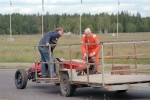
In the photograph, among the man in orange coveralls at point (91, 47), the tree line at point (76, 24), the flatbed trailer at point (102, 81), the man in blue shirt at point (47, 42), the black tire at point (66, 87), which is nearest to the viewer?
the flatbed trailer at point (102, 81)

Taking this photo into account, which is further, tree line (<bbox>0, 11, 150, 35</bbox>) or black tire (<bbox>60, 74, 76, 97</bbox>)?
tree line (<bbox>0, 11, 150, 35</bbox>)

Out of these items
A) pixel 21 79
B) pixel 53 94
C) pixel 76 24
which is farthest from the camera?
pixel 76 24

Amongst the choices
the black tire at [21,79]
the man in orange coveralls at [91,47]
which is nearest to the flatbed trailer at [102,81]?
the man in orange coveralls at [91,47]

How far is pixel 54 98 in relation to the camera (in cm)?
1505

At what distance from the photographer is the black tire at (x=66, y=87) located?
15047mm

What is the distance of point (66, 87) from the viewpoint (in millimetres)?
15289

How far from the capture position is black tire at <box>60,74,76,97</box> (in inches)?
592

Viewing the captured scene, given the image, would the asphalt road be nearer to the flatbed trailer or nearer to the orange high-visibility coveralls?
the flatbed trailer

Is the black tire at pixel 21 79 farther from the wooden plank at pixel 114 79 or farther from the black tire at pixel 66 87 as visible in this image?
the wooden plank at pixel 114 79

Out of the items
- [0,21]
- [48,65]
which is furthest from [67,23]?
[48,65]

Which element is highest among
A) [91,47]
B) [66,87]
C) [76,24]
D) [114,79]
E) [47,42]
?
[76,24]

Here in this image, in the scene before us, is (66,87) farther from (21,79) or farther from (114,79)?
(21,79)

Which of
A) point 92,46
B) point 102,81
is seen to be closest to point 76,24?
point 92,46

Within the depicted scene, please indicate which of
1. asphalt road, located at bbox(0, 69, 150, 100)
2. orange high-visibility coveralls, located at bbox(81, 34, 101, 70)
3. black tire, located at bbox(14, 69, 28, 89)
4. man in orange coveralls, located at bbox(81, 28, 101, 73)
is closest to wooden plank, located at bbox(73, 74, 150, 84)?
asphalt road, located at bbox(0, 69, 150, 100)
